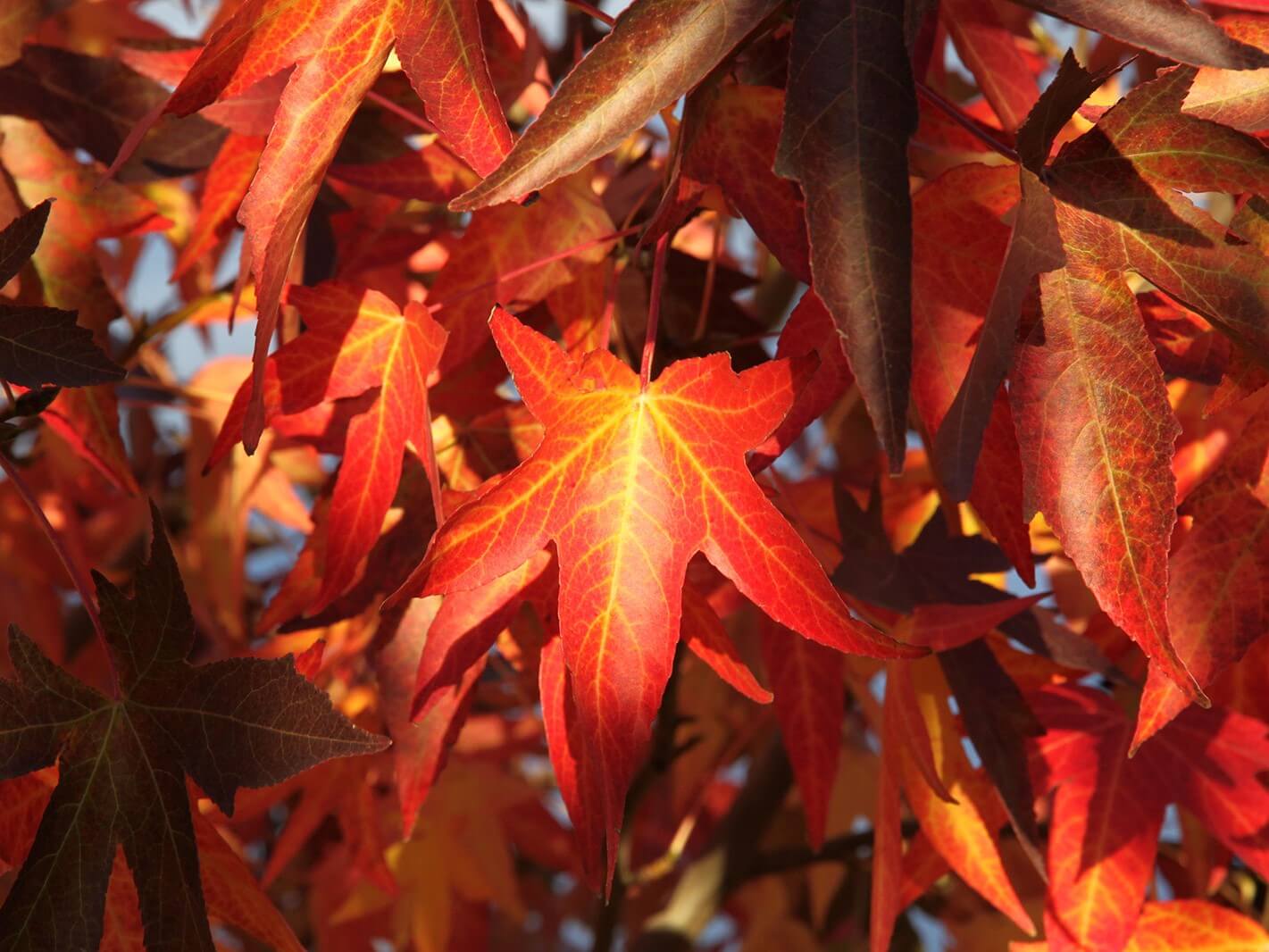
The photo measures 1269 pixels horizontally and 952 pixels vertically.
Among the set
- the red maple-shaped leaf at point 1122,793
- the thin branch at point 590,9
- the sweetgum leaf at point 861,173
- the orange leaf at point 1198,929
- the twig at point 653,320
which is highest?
the thin branch at point 590,9

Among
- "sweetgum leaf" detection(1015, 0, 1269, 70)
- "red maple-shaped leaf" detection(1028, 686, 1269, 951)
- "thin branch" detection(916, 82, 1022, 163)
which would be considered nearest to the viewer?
"sweetgum leaf" detection(1015, 0, 1269, 70)

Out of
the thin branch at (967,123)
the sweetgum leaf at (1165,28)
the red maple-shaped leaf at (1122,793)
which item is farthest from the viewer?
the red maple-shaped leaf at (1122,793)

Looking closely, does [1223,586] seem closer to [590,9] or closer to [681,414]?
[681,414]

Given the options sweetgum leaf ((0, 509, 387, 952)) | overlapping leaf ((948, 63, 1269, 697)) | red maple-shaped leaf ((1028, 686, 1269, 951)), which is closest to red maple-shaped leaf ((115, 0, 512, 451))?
sweetgum leaf ((0, 509, 387, 952))

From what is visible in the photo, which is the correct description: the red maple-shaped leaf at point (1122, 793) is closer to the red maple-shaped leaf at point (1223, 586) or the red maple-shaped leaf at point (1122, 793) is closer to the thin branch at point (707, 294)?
the red maple-shaped leaf at point (1223, 586)

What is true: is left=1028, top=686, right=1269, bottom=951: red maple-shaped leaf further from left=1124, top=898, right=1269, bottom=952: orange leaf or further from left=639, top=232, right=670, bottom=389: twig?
left=639, top=232, right=670, bottom=389: twig

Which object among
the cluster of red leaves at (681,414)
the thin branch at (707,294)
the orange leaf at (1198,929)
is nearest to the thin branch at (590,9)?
the cluster of red leaves at (681,414)

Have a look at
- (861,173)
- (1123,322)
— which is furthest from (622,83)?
(1123,322)
